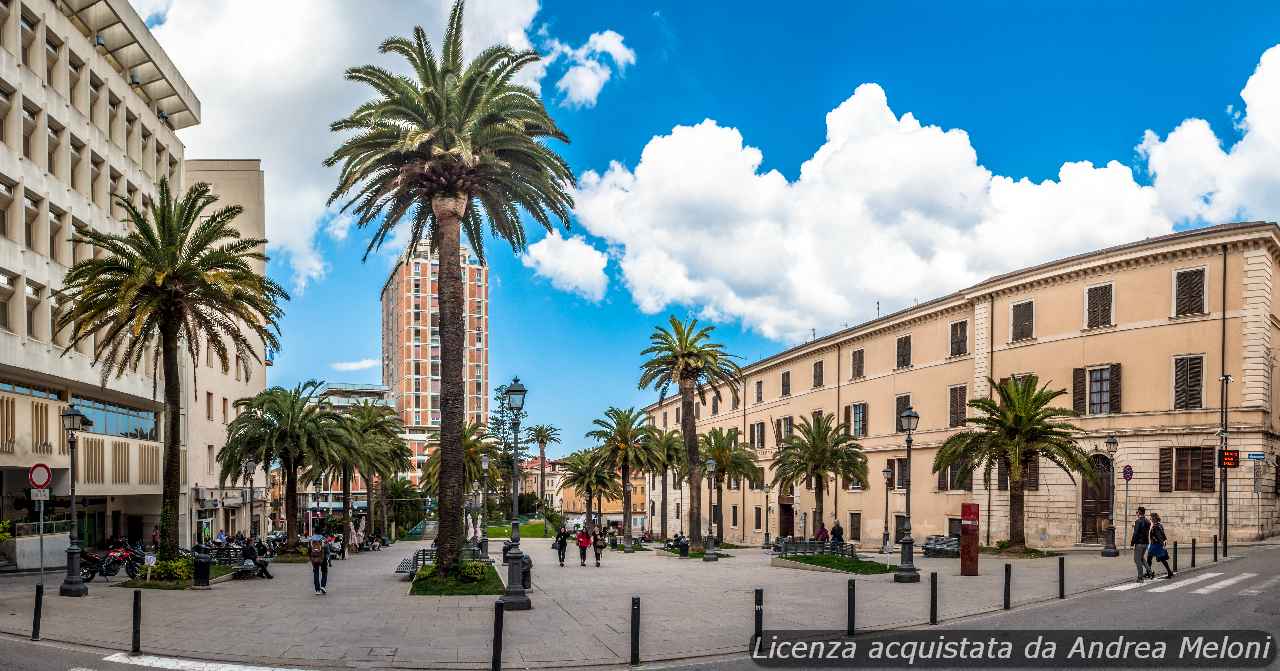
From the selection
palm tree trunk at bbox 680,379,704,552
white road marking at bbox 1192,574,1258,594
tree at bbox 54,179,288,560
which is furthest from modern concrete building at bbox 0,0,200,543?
white road marking at bbox 1192,574,1258,594

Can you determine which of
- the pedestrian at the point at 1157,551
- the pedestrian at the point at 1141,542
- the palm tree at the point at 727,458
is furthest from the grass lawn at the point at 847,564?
the palm tree at the point at 727,458

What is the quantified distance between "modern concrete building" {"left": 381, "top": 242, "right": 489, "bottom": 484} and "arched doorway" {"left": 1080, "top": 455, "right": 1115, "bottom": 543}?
112 meters

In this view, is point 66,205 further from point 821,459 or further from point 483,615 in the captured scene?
point 821,459

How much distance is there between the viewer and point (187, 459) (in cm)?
4972

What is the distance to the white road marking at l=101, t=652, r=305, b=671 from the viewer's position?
13266mm

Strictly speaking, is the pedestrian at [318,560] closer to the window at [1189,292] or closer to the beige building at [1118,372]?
the beige building at [1118,372]

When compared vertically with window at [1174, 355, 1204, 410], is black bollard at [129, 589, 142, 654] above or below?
below

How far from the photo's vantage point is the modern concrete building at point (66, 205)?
3150cm

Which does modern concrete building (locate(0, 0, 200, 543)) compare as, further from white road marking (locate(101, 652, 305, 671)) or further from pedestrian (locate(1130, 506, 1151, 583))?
pedestrian (locate(1130, 506, 1151, 583))

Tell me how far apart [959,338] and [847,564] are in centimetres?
2402

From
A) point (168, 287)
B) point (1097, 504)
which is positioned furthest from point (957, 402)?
point (168, 287)

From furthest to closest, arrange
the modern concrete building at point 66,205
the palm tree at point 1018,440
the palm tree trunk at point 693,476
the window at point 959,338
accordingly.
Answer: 1. the window at point 959,338
2. the palm tree trunk at point 693,476
3. the palm tree at point 1018,440
4. the modern concrete building at point 66,205

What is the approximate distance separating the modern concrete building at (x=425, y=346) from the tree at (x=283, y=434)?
10145 centimetres

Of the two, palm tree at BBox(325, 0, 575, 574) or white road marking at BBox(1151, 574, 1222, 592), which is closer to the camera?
white road marking at BBox(1151, 574, 1222, 592)
